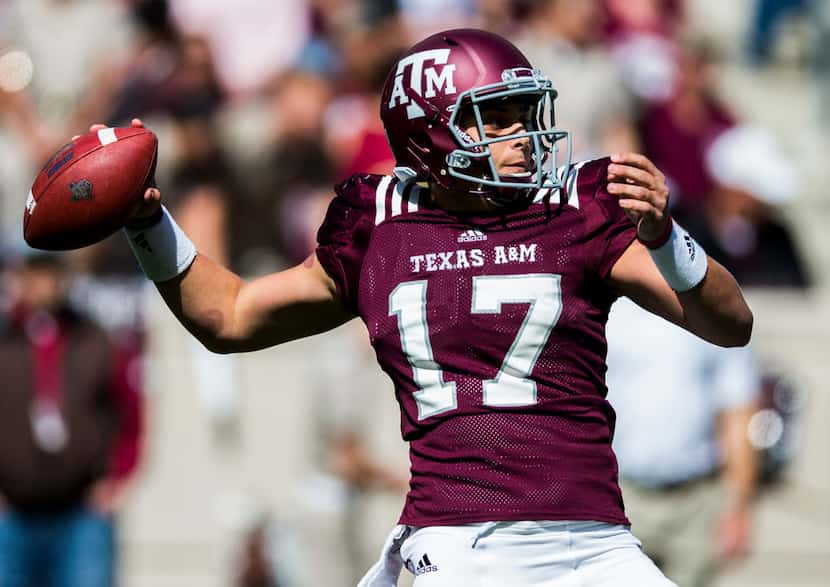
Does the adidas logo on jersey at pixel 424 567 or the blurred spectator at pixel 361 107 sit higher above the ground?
the blurred spectator at pixel 361 107

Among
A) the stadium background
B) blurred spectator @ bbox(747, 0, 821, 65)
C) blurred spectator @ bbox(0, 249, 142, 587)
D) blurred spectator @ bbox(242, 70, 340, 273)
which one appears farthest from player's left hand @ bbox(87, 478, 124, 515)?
blurred spectator @ bbox(747, 0, 821, 65)

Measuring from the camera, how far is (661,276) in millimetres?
3576

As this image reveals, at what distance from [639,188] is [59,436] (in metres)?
4.44

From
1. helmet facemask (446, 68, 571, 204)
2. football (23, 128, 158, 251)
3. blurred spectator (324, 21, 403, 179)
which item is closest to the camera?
helmet facemask (446, 68, 571, 204)

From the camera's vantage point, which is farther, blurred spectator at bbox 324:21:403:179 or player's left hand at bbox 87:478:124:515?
blurred spectator at bbox 324:21:403:179

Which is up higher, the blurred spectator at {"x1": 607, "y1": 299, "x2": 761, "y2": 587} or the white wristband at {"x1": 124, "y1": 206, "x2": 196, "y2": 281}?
the white wristband at {"x1": 124, "y1": 206, "x2": 196, "y2": 281}

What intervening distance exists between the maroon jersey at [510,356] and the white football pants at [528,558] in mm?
35

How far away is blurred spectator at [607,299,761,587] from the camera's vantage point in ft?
21.2

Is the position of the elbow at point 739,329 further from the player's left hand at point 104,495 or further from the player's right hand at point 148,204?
Answer: the player's left hand at point 104,495

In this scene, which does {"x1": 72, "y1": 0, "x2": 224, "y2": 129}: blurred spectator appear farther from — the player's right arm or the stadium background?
the player's right arm

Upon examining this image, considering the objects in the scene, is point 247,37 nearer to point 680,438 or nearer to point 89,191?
point 680,438

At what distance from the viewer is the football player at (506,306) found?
3541 mm

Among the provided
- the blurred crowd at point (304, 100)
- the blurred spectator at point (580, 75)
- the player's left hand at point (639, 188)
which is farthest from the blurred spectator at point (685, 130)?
the player's left hand at point (639, 188)

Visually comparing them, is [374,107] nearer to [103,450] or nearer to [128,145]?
[103,450]
